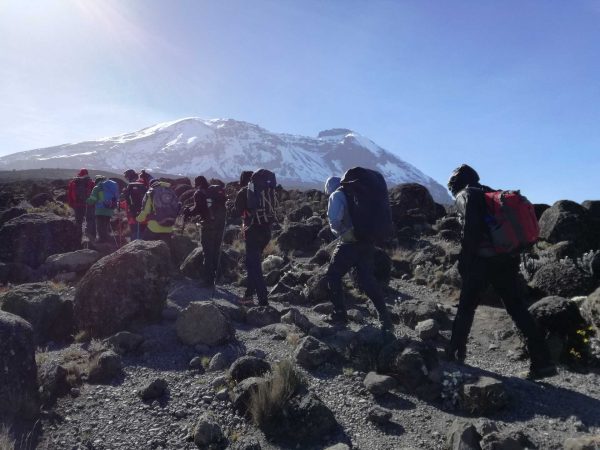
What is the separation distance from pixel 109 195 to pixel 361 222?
8032 millimetres

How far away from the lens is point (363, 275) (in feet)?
19.5

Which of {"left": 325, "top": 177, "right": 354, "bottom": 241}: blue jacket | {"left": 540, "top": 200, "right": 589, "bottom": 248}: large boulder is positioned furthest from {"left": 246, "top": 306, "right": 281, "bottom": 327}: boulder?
{"left": 540, "top": 200, "right": 589, "bottom": 248}: large boulder

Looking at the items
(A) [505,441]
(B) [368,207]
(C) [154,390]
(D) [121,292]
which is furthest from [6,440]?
(B) [368,207]

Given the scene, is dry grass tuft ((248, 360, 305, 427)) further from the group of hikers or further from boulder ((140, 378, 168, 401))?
the group of hikers

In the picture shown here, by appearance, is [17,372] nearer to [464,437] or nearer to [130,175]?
[464,437]

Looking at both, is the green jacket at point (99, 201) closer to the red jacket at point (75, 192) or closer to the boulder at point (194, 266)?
the red jacket at point (75, 192)

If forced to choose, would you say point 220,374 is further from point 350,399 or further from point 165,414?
point 350,399

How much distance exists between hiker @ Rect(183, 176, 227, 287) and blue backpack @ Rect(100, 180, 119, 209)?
3.33 m

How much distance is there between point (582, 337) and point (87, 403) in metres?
5.31

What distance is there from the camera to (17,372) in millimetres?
4234

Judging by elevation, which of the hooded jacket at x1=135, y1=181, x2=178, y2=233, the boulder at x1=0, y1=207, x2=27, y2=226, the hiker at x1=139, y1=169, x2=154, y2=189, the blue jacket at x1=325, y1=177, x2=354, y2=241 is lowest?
the boulder at x1=0, y1=207, x2=27, y2=226

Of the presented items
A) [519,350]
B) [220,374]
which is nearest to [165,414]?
[220,374]

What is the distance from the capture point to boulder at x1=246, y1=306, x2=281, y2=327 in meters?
7.02

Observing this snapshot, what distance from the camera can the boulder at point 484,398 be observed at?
4047 mm
